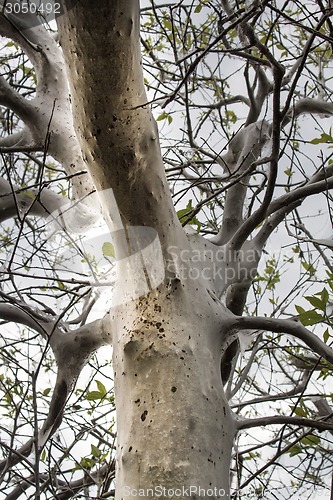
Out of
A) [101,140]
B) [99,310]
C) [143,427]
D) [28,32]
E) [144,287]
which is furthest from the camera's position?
[28,32]

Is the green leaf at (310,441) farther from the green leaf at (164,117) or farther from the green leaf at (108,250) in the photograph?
the green leaf at (164,117)

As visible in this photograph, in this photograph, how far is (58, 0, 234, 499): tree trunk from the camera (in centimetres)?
120

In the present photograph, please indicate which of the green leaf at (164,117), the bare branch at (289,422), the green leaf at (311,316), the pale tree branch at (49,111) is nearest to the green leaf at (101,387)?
the bare branch at (289,422)

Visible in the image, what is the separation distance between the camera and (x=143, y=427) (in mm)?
1268

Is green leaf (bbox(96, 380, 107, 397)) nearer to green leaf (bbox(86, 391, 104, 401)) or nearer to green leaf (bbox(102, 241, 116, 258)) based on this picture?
green leaf (bbox(86, 391, 104, 401))

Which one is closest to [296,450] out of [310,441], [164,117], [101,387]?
[310,441]

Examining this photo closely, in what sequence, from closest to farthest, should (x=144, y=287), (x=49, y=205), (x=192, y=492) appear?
(x=192, y=492), (x=144, y=287), (x=49, y=205)

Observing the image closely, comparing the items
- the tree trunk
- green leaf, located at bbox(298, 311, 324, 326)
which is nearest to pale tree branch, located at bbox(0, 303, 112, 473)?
the tree trunk

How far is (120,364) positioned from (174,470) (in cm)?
41

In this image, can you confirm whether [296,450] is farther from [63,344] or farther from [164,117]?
[164,117]

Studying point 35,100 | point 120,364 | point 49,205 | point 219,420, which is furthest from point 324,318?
point 35,100

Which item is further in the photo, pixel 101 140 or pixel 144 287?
pixel 144 287

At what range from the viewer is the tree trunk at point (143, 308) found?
1204mm

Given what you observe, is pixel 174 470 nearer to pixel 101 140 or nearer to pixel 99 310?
pixel 101 140
